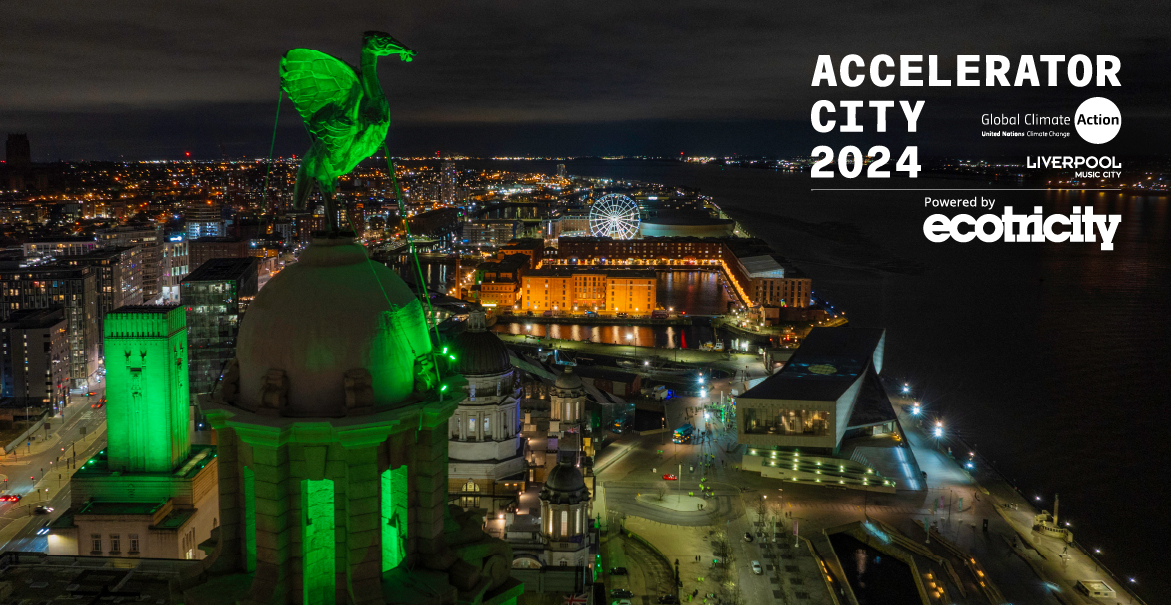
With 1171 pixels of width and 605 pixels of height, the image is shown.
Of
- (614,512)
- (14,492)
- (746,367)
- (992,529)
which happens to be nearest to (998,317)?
(746,367)

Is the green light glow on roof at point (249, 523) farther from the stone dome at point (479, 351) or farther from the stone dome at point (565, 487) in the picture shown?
the stone dome at point (479, 351)

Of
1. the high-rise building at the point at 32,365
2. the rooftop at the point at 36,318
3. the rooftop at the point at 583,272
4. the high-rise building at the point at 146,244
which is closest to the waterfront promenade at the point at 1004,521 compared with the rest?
the high-rise building at the point at 32,365

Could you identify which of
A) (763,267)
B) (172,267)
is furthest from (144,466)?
(763,267)

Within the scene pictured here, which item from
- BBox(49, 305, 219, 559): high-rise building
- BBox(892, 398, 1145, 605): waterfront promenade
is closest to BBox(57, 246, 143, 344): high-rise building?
BBox(49, 305, 219, 559): high-rise building

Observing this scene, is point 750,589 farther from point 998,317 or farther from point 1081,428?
point 998,317

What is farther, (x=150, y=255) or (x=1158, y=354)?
(x=150, y=255)
